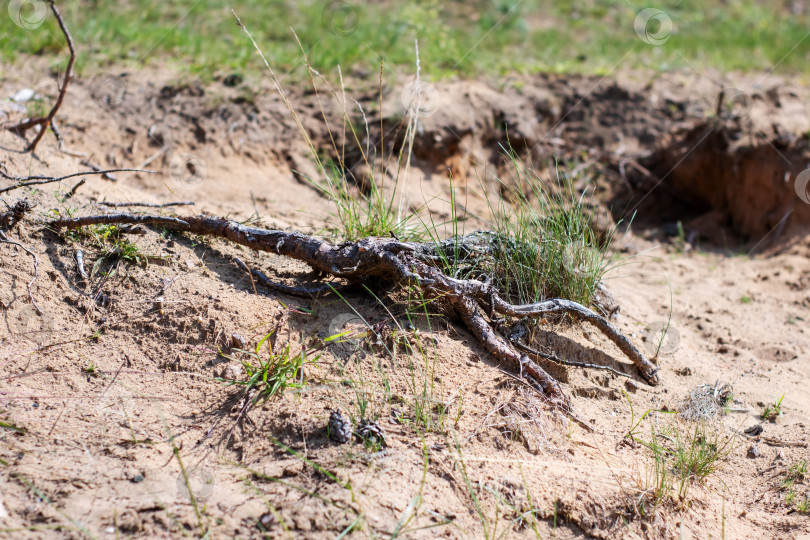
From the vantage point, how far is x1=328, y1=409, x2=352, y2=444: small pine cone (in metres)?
2.01

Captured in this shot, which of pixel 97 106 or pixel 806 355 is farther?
pixel 97 106

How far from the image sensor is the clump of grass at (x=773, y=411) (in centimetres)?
265

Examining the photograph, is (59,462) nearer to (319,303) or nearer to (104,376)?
(104,376)

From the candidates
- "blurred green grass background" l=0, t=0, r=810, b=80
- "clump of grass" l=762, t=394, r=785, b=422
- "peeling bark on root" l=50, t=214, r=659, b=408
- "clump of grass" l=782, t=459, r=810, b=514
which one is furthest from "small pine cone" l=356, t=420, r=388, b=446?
"blurred green grass background" l=0, t=0, r=810, b=80

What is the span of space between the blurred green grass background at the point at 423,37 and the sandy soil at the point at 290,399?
2.48 feet

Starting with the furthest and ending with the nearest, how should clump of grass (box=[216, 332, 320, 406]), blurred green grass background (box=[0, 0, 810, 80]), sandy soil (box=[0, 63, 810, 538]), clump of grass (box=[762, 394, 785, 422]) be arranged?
blurred green grass background (box=[0, 0, 810, 80]) < clump of grass (box=[762, 394, 785, 422]) < clump of grass (box=[216, 332, 320, 406]) < sandy soil (box=[0, 63, 810, 538])

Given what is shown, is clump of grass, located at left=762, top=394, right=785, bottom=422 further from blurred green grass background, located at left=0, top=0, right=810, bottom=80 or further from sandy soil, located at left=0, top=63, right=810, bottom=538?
blurred green grass background, located at left=0, top=0, right=810, bottom=80

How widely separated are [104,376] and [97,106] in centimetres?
227

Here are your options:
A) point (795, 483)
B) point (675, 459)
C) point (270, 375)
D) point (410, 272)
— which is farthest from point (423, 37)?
point (795, 483)

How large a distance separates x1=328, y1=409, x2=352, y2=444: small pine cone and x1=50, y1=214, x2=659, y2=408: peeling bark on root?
60 centimetres

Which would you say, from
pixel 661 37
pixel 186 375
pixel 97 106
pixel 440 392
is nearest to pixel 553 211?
pixel 440 392

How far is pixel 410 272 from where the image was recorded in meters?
2.39

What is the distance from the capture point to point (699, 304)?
11.9ft

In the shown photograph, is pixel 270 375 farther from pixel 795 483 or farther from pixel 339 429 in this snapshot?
pixel 795 483
